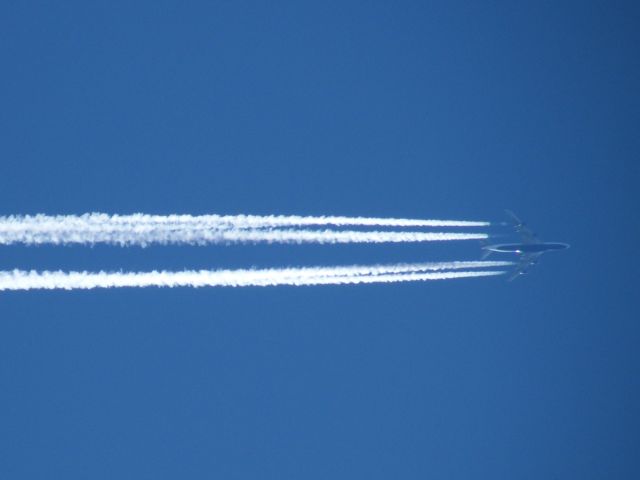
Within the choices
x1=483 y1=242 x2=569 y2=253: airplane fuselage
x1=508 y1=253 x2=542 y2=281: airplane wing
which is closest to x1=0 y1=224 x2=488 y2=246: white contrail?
x1=483 y1=242 x2=569 y2=253: airplane fuselage

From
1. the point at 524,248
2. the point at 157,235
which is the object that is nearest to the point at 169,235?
the point at 157,235

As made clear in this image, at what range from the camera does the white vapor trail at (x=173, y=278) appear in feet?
64.1

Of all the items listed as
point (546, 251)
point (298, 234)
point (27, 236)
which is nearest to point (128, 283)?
point (27, 236)

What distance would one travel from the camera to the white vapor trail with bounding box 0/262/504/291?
19.5 meters

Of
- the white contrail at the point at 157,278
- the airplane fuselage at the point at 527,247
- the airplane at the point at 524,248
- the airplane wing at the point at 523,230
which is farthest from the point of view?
the airplane wing at the point at 523,230

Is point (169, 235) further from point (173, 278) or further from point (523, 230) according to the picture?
point (523, 230)

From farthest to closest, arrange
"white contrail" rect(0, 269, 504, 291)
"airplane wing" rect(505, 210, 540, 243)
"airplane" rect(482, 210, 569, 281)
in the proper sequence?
"airplane wing" rect(505, 210, 540, 243)
"airplane" rect(482, 210, 569, 281)
"white contrail" rect(0, 269, 504, 291)

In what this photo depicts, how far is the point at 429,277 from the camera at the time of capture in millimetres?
27422

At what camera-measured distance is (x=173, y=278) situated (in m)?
21.9

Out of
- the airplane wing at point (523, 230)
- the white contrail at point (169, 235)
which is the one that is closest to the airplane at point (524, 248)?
the airplane wing at point (523, 230)

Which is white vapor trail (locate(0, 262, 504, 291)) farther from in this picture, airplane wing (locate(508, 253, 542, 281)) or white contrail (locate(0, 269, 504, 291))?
airplane wing (locate(508, 253, 542, 281))

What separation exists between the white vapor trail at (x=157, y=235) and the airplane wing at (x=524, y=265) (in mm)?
6414

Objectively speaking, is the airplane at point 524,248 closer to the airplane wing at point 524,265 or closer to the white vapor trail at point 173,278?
the airplane wing at point 524,265

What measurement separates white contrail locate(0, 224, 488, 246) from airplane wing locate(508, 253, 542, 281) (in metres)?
5.44
